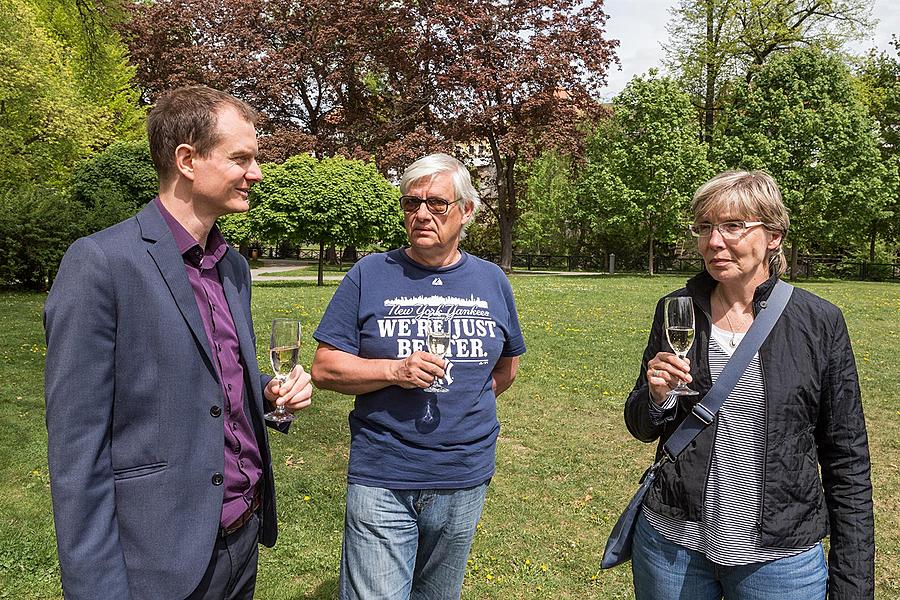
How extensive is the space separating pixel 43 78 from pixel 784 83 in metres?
33.8

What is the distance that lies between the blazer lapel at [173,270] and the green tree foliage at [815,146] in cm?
3411

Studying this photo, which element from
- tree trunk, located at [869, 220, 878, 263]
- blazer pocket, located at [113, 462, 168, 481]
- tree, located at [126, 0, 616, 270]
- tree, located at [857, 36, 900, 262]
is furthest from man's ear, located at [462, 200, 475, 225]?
tree trunk, located at [869, 220, 878, 263]

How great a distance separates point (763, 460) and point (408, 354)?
1398 mm

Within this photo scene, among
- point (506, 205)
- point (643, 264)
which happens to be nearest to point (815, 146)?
point (643, 264)

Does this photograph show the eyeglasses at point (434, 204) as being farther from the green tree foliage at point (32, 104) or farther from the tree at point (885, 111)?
the tree at point (885, 111)

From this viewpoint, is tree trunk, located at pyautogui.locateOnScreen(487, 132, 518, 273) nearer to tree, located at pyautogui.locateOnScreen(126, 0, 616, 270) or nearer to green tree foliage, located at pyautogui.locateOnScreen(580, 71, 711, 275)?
tree, located at pyautogui.locateOnScreen(126, 0, 616, 270)

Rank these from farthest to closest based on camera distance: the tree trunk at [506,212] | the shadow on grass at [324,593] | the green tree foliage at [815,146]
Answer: the tree trunk at [506,212], the green tree foliage at [815,146], the shadow on grass at [324,593]

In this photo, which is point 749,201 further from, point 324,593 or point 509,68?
point 509,68

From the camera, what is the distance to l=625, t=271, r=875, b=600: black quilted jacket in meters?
2.29

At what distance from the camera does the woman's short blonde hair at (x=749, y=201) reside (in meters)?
2.42

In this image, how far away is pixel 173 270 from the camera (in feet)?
6.77

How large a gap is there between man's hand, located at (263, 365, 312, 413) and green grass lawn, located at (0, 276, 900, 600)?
235 centimetres

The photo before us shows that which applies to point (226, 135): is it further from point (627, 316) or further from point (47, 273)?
point (47, 273)

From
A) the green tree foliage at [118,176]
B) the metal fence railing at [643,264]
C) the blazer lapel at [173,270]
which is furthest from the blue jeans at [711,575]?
the metal fence railing at [643,264]
